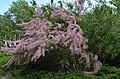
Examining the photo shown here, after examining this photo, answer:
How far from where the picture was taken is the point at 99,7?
7.68 m

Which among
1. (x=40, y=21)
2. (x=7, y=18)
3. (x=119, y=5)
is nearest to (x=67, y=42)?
(x=40, y=21)

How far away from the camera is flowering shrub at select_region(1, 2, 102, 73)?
630 centimetres

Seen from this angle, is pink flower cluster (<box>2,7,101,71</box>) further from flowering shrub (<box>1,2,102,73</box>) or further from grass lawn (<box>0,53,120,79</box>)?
grass lawn (<box>0,53,120,79</box>)

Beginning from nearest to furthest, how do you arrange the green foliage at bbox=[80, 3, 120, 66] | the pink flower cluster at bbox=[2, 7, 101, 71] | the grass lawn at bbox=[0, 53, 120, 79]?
the grass lawn at bbox=[0, 53, 120, 79], the pink flower cluster at bbox=[2, 7, 101, 71], the green foliage at bbox=[80, 3, 120, 66]

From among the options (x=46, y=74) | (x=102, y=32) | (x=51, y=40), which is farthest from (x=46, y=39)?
(x=102, y=32)

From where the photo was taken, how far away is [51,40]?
6.41 metres

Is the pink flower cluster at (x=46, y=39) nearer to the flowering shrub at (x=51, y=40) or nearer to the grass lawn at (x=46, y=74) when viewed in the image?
the flowering shrub at (x=51, y=40)

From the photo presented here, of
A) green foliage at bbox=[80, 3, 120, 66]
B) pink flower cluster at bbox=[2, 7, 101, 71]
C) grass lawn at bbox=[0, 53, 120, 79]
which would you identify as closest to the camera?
grass lawn at bbox=[0, 53, 120, 79]

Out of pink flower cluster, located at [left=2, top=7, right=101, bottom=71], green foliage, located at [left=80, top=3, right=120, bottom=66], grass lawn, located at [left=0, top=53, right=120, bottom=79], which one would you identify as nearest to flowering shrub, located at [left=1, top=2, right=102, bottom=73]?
pink flower cluster, located at [left=2, top=7, right=101, bottom=71]

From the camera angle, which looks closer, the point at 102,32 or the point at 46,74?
the point at 46,74

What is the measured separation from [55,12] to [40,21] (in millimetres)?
468

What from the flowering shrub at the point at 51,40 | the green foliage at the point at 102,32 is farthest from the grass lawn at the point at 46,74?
the green foliage at the point at 102,32

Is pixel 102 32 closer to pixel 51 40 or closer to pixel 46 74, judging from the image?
pixel 51 40

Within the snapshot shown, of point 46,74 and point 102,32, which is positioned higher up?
point 102,32
